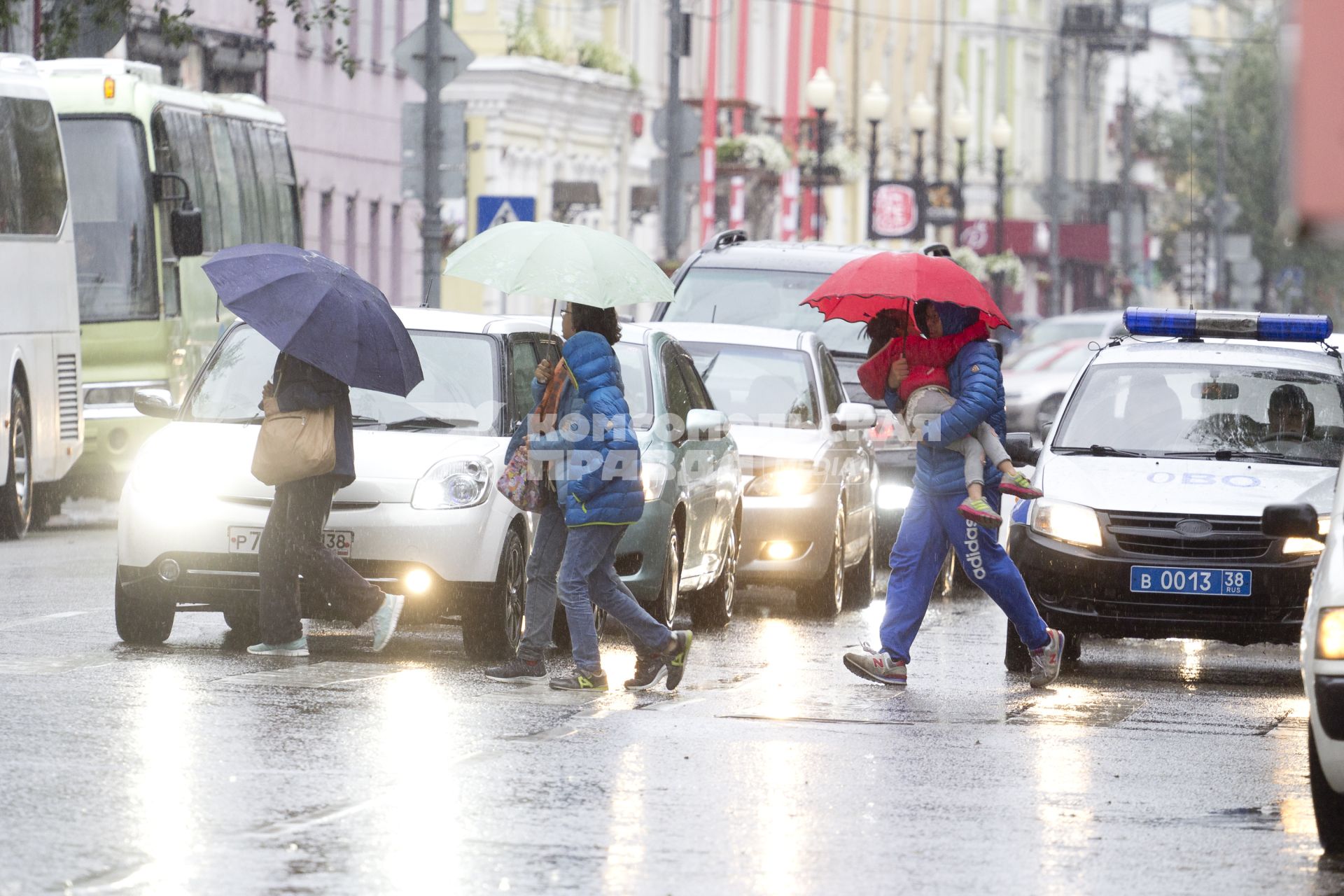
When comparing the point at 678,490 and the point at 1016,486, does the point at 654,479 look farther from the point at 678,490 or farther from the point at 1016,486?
the point at 1016,486

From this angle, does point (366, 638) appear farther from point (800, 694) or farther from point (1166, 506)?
point (1166, 506)

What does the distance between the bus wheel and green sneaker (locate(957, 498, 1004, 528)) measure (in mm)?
10142

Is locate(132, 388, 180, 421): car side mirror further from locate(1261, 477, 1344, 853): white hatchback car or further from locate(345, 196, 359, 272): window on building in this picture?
locate(345, 196, 359, 272): window on building

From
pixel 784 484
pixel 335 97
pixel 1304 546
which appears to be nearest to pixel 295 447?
pixel 1304 546

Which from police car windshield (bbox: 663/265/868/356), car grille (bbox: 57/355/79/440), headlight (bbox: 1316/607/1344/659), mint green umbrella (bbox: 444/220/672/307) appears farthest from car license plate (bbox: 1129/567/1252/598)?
car grille (bbox: 57/355/79/440)

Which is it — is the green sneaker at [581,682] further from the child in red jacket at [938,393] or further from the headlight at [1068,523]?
the headlight at [1068,523]

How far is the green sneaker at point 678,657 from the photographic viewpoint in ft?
38.6

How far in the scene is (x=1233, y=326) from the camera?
14797 mm

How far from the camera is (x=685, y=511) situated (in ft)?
47.2

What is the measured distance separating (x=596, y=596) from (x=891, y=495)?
8599mm

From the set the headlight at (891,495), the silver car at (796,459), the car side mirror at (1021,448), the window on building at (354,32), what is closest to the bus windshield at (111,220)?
the headlight at (891,495)

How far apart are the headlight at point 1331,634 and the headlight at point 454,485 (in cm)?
498

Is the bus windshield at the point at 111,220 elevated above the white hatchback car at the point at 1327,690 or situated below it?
above

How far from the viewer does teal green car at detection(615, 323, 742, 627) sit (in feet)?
45.4
